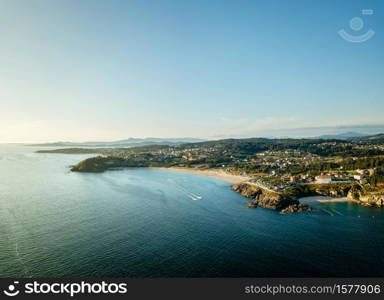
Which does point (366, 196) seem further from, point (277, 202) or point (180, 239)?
point (180, 239)

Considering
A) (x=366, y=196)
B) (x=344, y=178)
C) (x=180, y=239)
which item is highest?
(x=344, y=178)

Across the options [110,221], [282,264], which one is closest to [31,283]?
[282,264]

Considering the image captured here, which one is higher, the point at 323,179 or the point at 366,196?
the point at 323,179

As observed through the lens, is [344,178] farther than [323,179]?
Yes

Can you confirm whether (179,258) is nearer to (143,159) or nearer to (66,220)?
(66,220)

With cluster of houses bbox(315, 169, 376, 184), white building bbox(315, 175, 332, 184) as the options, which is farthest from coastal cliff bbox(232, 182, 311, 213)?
cluster of houses bbox(315, 169, 376, 184)

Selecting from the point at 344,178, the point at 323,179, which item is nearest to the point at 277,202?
the point at 323,179

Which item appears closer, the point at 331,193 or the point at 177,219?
the point at 177,219

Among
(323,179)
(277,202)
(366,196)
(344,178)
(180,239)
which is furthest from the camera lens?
(344,178)

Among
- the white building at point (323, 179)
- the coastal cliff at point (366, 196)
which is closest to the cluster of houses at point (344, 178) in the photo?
the white building at point (323, 179)
